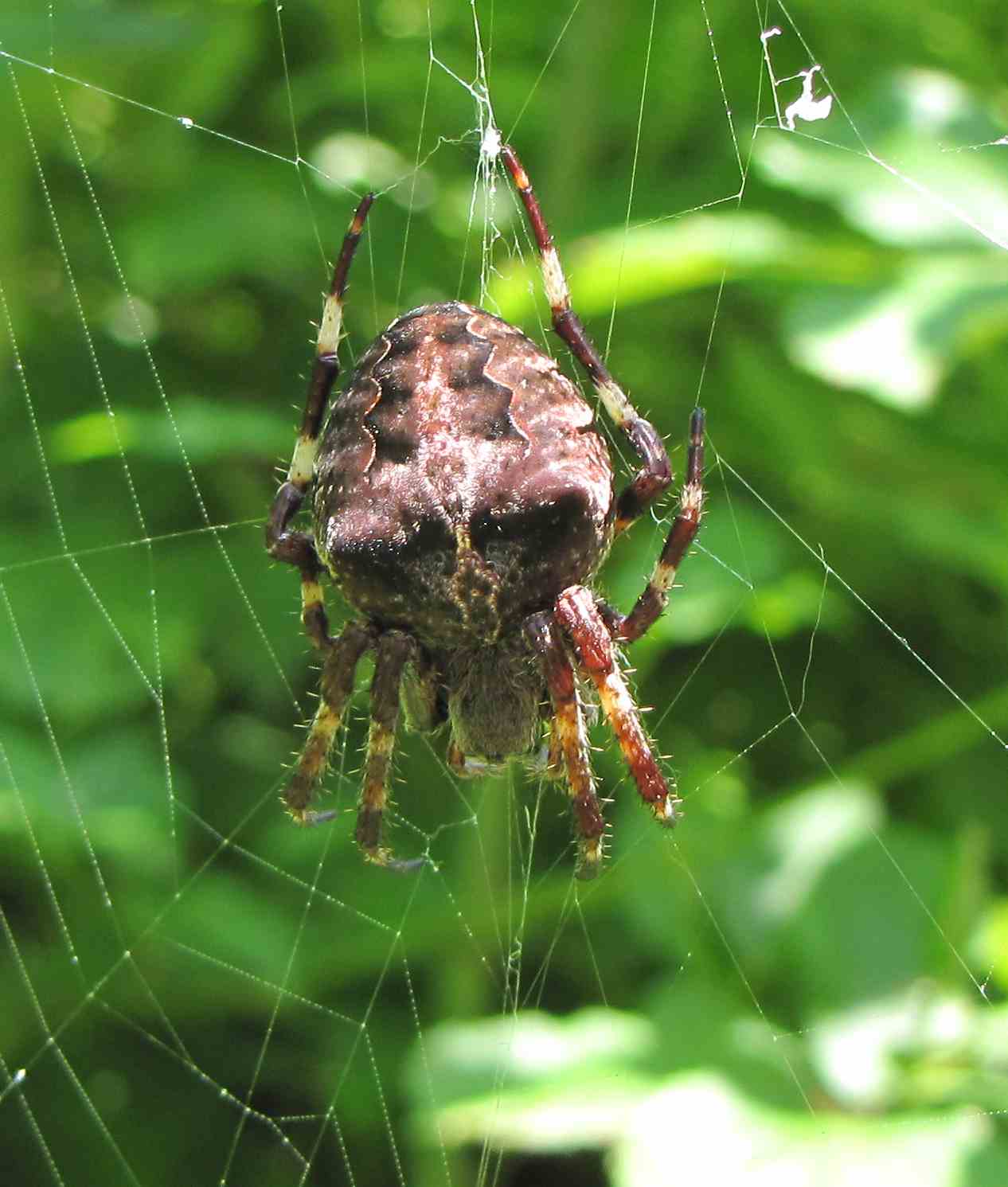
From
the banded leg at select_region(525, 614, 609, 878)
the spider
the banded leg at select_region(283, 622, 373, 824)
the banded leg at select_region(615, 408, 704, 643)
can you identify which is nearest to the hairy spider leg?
the spider

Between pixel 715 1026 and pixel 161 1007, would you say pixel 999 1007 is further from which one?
pixel 161 1007

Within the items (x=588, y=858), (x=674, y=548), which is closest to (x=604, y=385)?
(x=674, y=548)

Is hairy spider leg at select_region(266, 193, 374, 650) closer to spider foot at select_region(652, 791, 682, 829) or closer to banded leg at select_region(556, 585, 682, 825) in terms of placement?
banded leg at select_region(556, 585, 682, 825)

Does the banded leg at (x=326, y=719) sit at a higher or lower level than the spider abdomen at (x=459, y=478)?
lower

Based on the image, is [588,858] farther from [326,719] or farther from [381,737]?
[326,719]

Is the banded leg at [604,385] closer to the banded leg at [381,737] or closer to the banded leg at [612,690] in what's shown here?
the banded leg at [612,690]

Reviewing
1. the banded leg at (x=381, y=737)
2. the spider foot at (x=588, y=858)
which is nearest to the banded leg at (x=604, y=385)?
the banded leg at (x=381, y=737)
